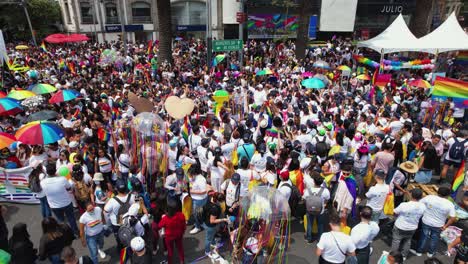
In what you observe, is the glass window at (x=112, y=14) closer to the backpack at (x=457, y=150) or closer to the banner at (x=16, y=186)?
the banner at (x=16, y=186)

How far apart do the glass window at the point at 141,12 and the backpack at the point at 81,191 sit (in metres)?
34.9

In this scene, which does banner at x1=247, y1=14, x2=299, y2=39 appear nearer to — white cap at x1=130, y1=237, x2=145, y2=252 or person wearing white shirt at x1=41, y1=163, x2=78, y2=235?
person wearing white shirt at x1=41, y1=163, x2=78, y2=235

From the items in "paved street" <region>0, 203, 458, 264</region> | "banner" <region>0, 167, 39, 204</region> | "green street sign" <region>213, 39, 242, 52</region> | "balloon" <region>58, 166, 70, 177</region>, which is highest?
"green street sign" <region>213, 39, 242, 52</region>

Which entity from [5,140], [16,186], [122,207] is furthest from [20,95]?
[122,207]

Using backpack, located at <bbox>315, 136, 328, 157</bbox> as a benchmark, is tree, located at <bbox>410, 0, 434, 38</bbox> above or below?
above

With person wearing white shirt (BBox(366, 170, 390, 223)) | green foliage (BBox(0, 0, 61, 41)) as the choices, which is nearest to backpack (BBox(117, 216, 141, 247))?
person wearing white shirt (BBox(366, 170, 390, 223))

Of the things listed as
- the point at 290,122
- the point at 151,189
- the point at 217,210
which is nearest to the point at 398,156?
the point at 290,122

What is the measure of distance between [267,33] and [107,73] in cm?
2161

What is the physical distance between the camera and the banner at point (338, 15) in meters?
32.9

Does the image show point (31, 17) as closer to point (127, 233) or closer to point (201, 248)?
point (201, 248)

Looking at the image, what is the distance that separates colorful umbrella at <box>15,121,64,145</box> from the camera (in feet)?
19.3

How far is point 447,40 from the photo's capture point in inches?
551

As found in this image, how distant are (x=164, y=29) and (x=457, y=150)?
15865mm

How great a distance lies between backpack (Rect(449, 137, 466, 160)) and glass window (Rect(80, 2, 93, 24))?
38919 millimetres
